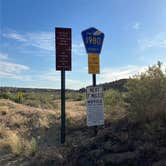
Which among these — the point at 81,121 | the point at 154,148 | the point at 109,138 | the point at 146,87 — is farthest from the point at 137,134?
the point at 81,121

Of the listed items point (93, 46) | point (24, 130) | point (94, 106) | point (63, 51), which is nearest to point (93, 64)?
point (93, 46)

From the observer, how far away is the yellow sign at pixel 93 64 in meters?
9.95

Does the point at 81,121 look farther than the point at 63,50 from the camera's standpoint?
Yes

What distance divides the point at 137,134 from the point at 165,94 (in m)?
1.87

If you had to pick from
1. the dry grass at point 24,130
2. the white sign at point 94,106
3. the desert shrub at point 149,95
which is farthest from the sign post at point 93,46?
the dry grass at point 24,130

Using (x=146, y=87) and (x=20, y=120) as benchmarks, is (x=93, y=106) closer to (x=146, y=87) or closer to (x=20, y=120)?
(x=146, y=87)

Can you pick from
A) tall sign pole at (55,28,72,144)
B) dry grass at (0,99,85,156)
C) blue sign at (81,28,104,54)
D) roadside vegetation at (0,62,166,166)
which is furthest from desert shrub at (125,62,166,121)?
dry grass at (0,99,85,156)

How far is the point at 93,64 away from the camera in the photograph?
10039mm

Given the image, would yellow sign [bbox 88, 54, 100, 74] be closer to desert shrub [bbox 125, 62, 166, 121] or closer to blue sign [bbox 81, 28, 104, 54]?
blue sign [bbox 81, 28, 104, 54]

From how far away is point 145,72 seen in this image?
35.4 ft

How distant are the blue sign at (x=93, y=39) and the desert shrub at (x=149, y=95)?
168 centimetres

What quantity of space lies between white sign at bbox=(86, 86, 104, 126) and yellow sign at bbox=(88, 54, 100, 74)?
0.54m

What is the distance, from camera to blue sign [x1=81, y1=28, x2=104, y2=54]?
9.97 meters

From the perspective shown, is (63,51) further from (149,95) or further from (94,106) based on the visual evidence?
(149,95)
